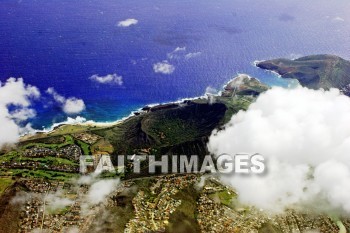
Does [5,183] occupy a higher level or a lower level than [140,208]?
higher

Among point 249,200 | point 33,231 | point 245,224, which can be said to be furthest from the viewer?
point 249,200

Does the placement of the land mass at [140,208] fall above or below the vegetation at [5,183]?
below

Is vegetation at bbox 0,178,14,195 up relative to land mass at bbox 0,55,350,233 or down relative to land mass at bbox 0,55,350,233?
up

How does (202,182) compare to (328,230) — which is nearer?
(328,230)

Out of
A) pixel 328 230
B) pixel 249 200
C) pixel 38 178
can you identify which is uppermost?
pixel 38 178

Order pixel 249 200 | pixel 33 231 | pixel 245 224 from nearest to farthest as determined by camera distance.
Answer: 1. pixel 33 231
2. pixel 245 224
3. pixel 249 200

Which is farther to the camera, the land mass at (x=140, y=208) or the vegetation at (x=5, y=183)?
the vegetation at (x=5, y=183)

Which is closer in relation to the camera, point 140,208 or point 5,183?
point 140,208

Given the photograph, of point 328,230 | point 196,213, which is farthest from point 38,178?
point 328,230

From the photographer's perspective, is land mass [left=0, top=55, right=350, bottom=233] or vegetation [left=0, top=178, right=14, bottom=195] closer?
land mass [left=0, top=55, right=350, bottom=233]

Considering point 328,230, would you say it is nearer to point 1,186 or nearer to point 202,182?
point 202,182

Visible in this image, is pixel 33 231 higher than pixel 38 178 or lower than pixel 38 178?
lower
